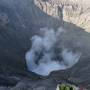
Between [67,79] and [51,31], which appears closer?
[67,79]

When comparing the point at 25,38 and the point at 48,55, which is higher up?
the point at 25,38

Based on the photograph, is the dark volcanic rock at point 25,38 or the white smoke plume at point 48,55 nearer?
the dark volcanic rock at point 25,38

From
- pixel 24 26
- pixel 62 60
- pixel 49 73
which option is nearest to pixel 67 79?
pixel 49 73

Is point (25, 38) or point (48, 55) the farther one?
point (48, 55)

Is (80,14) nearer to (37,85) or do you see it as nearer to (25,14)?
(25,14)

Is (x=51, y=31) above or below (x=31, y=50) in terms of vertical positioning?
above
